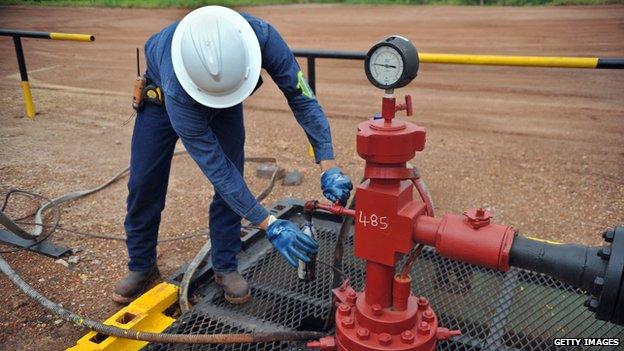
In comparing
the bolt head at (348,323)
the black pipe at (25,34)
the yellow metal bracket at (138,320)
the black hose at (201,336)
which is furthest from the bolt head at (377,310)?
the black pipe at (25,34)

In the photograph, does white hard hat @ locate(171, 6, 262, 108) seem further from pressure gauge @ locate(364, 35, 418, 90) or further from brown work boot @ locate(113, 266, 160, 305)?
brown work boot @ locate(113, 266, 160, 305)

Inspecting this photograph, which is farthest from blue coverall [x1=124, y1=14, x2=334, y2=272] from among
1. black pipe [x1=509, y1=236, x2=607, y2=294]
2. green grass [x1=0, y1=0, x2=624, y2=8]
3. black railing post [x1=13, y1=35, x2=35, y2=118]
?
green grass [x1=0, y1=0, x2=624, y2=8]

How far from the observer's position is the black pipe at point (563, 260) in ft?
4.33

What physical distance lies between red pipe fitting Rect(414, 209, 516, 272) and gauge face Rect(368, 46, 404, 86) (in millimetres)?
453

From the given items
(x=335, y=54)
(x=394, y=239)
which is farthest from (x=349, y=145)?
(x=394, y=239)

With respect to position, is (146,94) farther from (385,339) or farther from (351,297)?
(385,339)

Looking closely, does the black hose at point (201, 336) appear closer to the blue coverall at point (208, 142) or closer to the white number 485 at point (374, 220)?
the blue coverall at point (208, 142)

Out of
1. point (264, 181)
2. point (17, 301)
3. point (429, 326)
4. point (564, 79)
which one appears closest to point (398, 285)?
point (429, 326)

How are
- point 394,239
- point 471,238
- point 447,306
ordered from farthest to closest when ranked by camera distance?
point 447,306 < point 394,239 < point 471,238

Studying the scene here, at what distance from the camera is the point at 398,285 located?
1702mm

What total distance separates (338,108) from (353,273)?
4.45 metres

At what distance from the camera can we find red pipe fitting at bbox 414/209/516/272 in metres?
1.45

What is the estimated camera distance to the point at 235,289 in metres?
2.39

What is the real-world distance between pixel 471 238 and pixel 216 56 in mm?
1083
